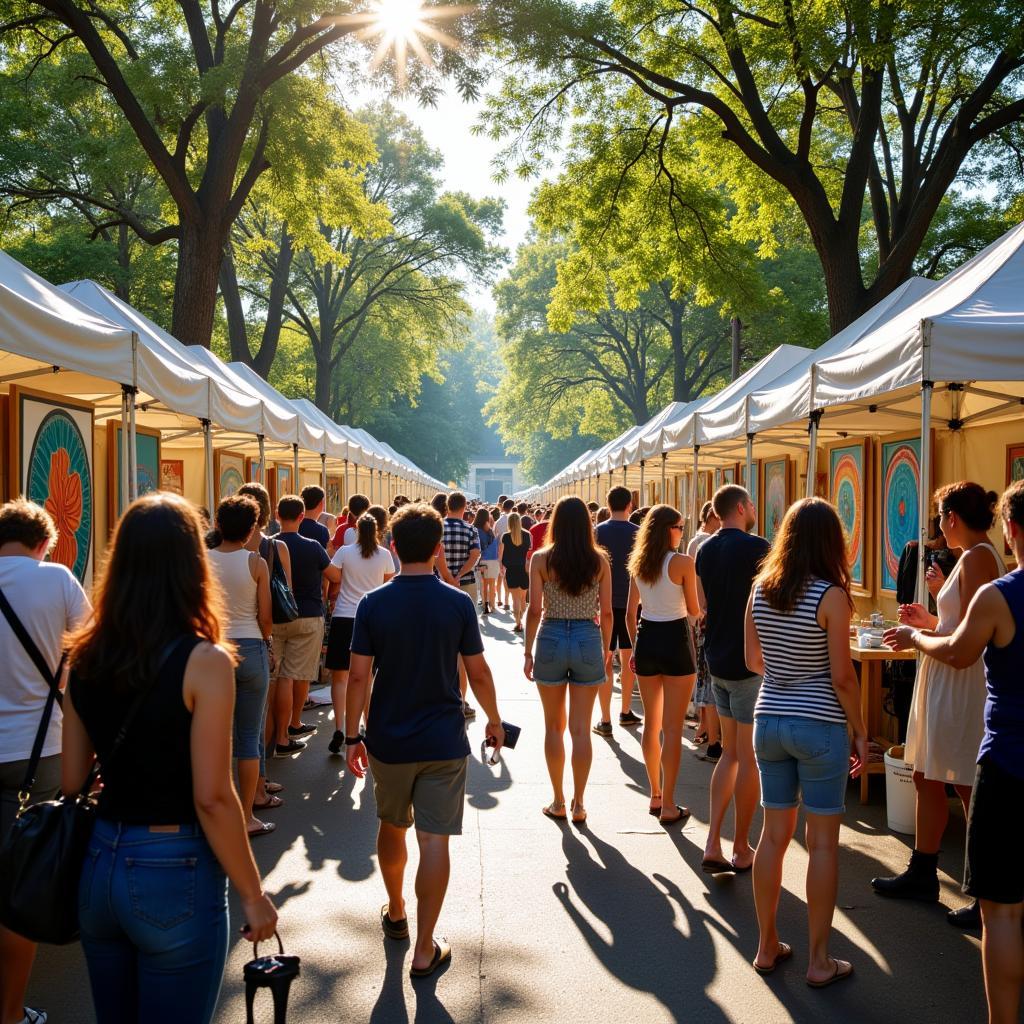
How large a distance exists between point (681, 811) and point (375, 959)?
8.67 feet

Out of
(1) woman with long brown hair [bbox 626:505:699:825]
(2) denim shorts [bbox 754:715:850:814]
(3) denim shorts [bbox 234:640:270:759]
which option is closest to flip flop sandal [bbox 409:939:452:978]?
(2) denim shorts [bbox 754:715:850:814]

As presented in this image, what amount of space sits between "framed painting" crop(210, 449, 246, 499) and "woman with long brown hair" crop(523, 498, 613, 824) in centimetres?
914

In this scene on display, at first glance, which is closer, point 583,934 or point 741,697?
point 583,934

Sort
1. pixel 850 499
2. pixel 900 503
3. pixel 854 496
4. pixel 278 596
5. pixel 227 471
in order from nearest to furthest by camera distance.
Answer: pixel 278 596, pixel 900 503, pixel 854 496, pixel 850 499, pixel 227 471

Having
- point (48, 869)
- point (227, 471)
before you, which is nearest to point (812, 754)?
point (48, 869)

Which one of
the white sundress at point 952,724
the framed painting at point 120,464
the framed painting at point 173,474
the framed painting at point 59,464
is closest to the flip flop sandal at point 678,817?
the white sundress at point 952,724

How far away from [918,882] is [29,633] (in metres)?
4.27

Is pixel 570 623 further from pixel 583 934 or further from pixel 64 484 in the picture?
pixel 64 484

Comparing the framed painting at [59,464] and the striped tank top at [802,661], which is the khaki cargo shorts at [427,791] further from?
the framed painting at [59,464]

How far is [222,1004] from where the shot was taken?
3.88m

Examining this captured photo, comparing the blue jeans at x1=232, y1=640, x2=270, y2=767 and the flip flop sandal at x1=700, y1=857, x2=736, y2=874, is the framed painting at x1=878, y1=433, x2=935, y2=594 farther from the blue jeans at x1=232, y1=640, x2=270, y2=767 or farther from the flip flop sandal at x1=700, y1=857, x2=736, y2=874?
the blue jeans at x1=232, y1=640, x2=270, y2=767

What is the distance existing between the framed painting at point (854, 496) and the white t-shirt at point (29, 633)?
316 inches

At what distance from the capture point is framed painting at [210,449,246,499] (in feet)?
47.4

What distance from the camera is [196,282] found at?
45.6 feet
